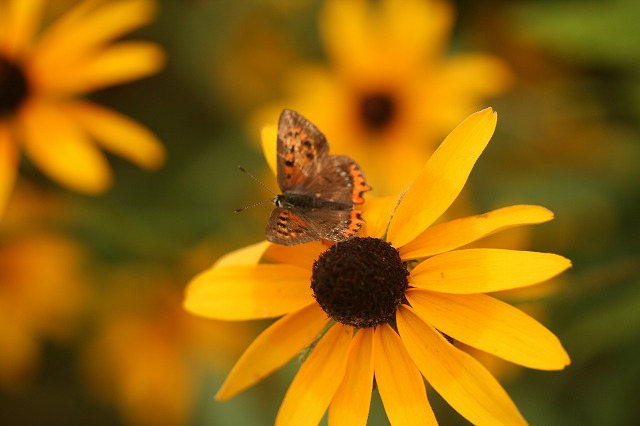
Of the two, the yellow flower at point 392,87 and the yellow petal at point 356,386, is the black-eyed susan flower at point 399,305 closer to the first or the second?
the yellow petal at point 356,386

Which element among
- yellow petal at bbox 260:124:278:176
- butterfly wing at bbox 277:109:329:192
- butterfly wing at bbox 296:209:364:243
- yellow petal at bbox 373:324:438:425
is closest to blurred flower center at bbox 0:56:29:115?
yellow petal at bbox 260:124:278:176

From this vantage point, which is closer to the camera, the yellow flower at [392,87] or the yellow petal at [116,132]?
the yellow petal at [116,132]

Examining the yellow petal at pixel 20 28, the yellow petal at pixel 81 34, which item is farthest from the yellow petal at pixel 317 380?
the yellow petal at pixel 20 28

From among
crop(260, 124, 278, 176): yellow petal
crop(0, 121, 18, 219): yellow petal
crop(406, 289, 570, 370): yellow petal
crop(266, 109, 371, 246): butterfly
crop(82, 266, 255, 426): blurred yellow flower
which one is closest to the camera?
crop(406, 289, 570, 370): yellow petal

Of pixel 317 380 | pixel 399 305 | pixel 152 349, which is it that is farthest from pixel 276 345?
pixel 152 349

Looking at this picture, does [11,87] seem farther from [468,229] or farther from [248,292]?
[468,229]

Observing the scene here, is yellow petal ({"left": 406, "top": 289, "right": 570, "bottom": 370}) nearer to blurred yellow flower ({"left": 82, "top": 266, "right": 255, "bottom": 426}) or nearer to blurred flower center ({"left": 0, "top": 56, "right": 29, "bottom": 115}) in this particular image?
blurred flower center ({"left": 0, "top": 56, "right": 29, "bottom": 115})
